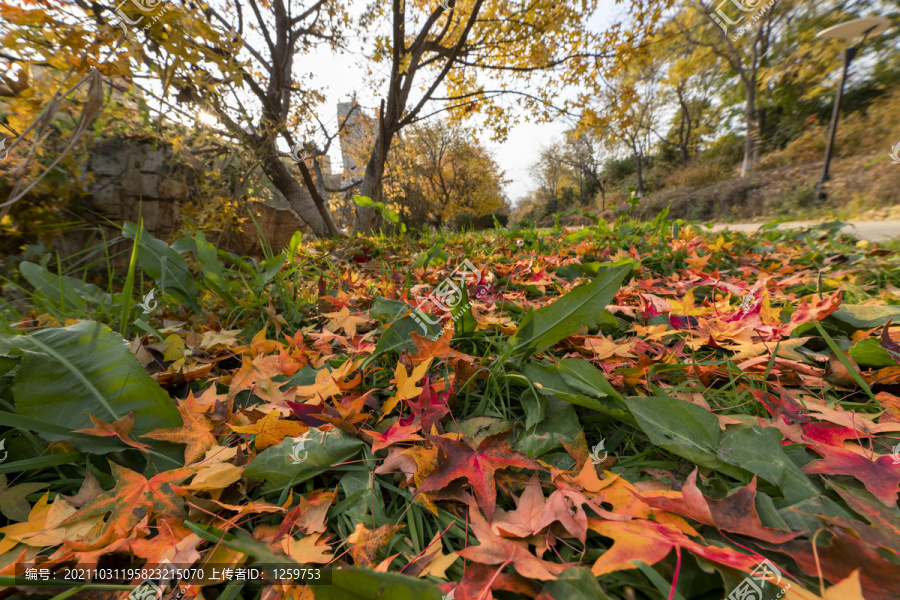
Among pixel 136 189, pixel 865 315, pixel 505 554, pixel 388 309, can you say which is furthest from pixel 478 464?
pixel 136 189

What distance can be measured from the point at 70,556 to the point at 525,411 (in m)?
0.71

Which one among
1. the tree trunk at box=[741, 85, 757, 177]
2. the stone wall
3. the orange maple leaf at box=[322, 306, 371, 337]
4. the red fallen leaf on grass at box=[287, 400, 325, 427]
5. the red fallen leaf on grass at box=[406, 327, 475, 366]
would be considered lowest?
the red fallen leaf on grass at box=[287, 400, 325, 427]

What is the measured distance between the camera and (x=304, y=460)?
531 mm

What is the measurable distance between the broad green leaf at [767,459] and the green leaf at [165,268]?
1528 mm

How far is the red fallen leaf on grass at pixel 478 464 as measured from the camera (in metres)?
0.47

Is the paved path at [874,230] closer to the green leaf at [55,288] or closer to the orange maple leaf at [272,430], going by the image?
the orange maple leaf at [272,430]

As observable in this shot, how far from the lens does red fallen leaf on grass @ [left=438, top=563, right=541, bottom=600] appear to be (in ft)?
1.18

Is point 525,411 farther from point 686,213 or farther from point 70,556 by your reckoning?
point 686,213

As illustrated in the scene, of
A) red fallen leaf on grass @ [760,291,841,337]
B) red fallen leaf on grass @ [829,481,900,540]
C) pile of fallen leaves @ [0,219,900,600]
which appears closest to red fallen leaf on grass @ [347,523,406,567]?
pile of fallen leaves @ [0,219,900,600]

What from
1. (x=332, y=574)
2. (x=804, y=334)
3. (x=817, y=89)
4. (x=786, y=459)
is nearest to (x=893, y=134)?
(x=817, y=89)

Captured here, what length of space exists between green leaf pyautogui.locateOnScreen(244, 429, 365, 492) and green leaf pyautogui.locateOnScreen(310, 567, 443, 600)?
22cm

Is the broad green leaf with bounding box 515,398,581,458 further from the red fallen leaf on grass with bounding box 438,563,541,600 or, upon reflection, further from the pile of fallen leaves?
the red fallen leaf on grass with bounding box 438,563,541,600

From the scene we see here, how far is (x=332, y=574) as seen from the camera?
1.05 ft

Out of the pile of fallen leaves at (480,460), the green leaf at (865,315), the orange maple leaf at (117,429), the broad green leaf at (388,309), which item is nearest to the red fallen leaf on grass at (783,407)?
the pile of fallen leaves at (480,460)
